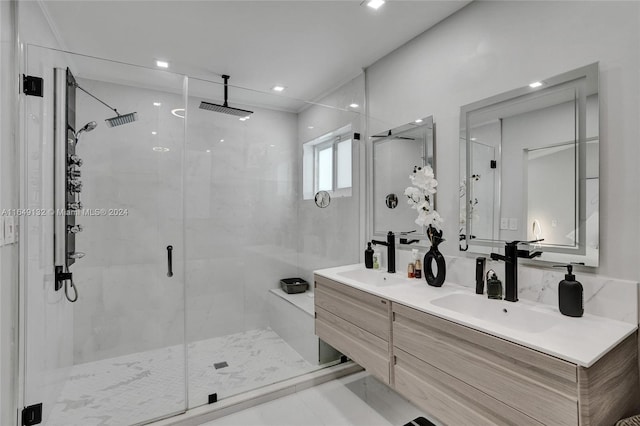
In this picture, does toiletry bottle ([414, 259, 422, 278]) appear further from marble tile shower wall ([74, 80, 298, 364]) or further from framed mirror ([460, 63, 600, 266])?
marble tile shower wall ([74, 80, 298, 364])

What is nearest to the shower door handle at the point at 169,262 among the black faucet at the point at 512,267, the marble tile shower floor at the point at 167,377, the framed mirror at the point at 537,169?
the marble tile shower floor at the point at 167,377

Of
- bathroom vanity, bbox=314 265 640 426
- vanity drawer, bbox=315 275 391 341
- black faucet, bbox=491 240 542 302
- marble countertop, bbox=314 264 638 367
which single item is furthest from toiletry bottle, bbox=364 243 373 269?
black faucet, bbox=491 240 542 302

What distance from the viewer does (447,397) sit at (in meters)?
1.36

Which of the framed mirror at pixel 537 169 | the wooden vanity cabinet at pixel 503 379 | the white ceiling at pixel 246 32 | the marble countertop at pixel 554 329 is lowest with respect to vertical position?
the wooden vanity cabinet at pixel 503 379

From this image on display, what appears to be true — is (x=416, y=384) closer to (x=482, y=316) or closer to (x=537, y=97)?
(x=482, y=316)

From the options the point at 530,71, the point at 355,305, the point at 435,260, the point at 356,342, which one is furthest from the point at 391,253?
the point at 530,71

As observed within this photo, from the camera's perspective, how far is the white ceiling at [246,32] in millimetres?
1896

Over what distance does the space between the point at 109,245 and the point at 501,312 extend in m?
2.84

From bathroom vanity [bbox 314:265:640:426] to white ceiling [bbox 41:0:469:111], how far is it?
70.0 inches

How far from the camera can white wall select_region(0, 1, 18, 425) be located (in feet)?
4.79

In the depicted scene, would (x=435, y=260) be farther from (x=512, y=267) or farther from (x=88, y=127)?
(x=88, y=127)

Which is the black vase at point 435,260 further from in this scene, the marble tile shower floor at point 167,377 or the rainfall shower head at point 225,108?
the rainfall shower head at point 225,108

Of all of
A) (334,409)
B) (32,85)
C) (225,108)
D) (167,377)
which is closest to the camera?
(32,85)

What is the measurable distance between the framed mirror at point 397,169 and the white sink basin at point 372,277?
0.34m
